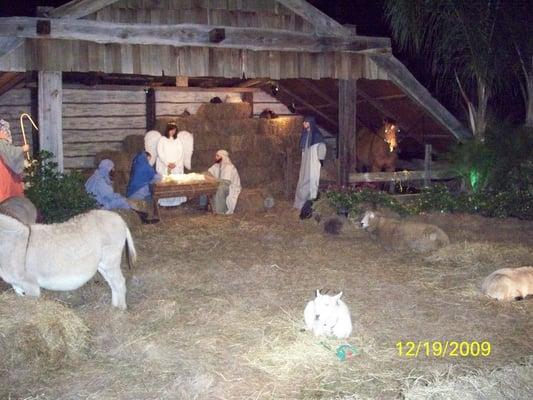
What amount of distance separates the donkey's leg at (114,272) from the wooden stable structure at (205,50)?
169 inches

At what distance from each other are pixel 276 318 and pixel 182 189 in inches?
249

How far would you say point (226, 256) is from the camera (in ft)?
33.0

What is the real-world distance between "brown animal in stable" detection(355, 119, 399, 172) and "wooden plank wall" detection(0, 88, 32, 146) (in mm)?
9291

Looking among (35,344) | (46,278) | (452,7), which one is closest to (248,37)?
(452,7)

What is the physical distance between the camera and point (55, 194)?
944 centimetres

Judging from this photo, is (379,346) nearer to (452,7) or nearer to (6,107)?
(452,7)

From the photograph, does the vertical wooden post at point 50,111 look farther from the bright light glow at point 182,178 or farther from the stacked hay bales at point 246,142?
the stacked hay bales at point 246,142

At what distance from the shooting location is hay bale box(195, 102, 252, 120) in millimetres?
16984

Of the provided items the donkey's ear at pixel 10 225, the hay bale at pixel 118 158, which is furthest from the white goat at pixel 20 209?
the hay bale at pixel 118 158

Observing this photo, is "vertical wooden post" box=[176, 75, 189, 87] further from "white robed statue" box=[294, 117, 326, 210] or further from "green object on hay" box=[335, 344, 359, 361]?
"green object on hay" box=[335, 344, 359, 361]

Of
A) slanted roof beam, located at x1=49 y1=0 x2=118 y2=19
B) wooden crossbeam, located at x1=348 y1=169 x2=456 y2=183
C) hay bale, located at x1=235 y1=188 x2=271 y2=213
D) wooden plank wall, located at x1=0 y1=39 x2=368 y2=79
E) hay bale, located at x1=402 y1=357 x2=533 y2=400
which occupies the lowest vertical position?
hay bale, located at x1=235 y1=188 x2=271 y2=213

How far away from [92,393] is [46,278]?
1.89m

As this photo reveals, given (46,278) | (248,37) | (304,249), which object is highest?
(248,37)

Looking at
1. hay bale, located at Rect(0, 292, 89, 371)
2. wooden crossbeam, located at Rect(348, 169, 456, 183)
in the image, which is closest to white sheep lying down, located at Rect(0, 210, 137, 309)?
hay bale, located at Rect(0, 292, 89, 371)
